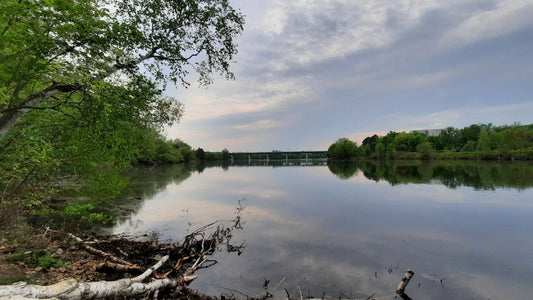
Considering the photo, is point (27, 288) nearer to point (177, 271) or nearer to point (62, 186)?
point (177, 271)

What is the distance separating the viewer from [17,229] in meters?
9.62

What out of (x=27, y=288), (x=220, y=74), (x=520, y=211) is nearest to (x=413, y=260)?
(x=27, y=288)

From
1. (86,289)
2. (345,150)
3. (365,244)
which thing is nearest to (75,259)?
(86,289)

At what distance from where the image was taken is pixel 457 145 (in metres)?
131

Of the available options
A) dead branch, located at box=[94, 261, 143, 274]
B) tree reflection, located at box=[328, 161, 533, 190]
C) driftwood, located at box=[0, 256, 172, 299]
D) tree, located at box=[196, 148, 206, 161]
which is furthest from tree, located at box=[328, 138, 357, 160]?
driftwood, located at box=[0, 256, 172, 299]

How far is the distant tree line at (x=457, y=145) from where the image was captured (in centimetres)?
9056

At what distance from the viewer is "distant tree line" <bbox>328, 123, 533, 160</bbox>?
90.6 meters

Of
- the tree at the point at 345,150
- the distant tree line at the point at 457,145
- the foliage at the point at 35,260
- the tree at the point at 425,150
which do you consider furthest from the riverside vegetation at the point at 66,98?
the tree at the point at 345,150

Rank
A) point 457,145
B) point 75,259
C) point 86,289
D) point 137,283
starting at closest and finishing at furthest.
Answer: point 86,289 < point 137,283 < point 75,259 < point 457,145

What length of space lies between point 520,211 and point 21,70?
2886 cm

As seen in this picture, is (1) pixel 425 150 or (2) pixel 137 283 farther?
(1) pixel 425 150

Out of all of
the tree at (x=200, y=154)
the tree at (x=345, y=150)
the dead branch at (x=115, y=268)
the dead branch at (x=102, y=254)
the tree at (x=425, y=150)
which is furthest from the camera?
the tree at (x=200, y=154)

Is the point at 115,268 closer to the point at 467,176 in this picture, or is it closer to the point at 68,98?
the point at 68,98

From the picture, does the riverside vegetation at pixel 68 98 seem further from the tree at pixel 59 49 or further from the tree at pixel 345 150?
the tree at pixel 345 150
